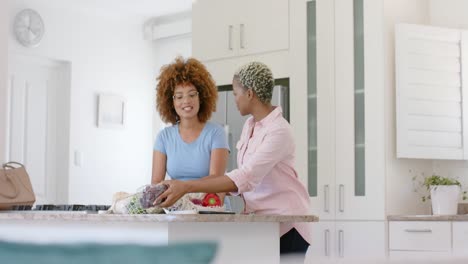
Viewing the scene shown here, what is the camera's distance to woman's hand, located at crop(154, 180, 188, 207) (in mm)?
2328

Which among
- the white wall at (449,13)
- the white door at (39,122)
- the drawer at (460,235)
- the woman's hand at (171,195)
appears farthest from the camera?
the white door at (39,122)

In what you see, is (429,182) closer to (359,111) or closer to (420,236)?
(420,236)

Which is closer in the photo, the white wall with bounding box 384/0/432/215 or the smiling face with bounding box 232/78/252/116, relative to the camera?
the smiling face with bounding box 232/78/252/116

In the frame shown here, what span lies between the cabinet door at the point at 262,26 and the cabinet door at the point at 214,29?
64mm

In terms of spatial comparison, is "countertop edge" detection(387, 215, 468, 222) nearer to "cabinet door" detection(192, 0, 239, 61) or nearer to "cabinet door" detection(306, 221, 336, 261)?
"cabinet door" detection(306, 221, 336, 261)

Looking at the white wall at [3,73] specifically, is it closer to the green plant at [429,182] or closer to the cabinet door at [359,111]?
the cabinet door at [359,111]

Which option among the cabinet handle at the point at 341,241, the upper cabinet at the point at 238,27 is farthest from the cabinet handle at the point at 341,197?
the upper cabinet at the point at 238,27

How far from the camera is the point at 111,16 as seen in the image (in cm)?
746

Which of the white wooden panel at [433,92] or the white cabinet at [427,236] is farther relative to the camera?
the white wooden panel at [433,92]

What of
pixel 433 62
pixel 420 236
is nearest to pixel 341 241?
pixel 420 236

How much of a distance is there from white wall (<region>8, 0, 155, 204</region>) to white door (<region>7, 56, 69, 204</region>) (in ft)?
0.36

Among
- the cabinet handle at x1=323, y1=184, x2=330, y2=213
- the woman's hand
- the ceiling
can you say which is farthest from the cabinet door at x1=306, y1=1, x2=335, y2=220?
the ceiling

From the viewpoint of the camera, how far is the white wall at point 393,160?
14.5ft

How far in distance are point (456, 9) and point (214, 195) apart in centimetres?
282
